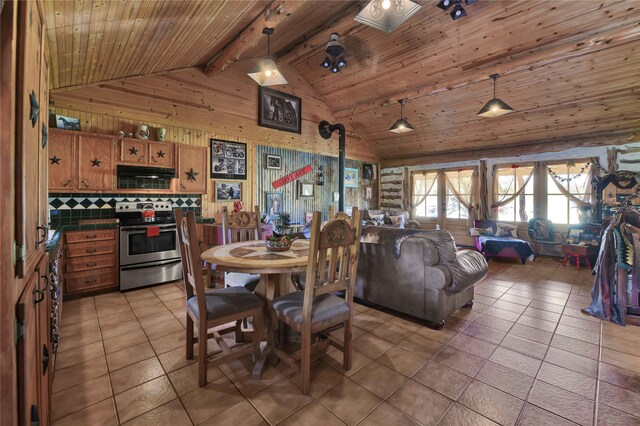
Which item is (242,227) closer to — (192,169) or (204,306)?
(204,306)

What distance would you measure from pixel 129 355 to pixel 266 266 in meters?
1.51

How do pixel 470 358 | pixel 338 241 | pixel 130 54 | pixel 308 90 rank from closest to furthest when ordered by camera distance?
pixel 338 241
pixel 470 358
pixel 130 54
pixel 308 90

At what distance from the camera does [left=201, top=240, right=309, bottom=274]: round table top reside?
190 cm

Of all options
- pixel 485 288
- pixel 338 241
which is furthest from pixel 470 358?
pixel 485 288

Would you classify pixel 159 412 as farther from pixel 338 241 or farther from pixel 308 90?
pixel 308 90

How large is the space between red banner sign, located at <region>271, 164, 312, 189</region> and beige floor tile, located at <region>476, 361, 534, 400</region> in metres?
4.99

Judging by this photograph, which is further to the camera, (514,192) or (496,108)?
(514,192)

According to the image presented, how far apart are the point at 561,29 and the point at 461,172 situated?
157 inches

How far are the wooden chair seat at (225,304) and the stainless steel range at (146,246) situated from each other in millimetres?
2426

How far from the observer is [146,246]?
13.3 feet

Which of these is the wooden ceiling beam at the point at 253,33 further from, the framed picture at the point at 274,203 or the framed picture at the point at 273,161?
the framed picture at the point at 274,203

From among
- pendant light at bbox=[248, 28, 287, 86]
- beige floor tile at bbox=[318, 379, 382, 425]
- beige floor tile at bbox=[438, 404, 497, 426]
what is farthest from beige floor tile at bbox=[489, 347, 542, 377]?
pendant light at bbox=[248, 28, 287, 86]

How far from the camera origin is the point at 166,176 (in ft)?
14.4

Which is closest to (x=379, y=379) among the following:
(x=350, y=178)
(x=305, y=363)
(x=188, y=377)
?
(x=305, y=363)
